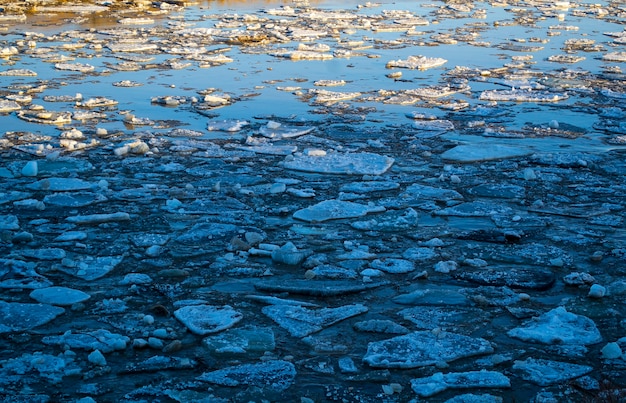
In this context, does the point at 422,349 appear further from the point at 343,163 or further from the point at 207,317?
the point at 343,163

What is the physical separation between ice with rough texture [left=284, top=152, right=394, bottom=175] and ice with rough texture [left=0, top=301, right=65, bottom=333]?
2531 mm

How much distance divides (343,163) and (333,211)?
1005 mm

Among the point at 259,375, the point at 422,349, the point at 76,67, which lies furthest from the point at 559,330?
the point at 76,67

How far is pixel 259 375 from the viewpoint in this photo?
3080mm

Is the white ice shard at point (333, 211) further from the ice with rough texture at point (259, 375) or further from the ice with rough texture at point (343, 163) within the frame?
the ice with rough texture at point (259, 375)

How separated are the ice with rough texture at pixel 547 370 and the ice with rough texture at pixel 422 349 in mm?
174

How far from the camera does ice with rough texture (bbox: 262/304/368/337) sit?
3.47 meters

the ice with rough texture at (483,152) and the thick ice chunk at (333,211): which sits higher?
the ice with rough texture at (483,152)

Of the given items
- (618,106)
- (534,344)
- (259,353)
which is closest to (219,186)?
(259,353)

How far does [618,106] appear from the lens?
7672 millimetres

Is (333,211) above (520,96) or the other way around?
the other way around

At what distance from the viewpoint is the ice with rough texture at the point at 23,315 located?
3432mm

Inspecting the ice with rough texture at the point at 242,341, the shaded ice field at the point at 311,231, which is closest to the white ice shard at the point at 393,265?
the shaded ice field at the point at 311,231

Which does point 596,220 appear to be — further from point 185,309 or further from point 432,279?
point 185,309
